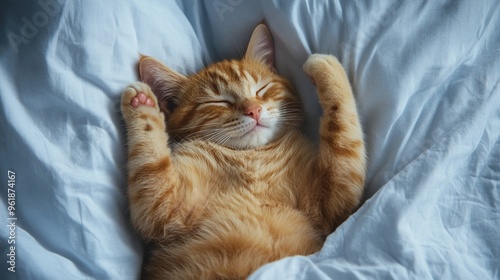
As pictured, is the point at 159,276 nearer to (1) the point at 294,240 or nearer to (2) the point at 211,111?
(1) the point at 294,240

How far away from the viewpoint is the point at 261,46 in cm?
139

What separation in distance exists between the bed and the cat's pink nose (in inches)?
8.3

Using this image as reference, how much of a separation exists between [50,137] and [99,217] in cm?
21

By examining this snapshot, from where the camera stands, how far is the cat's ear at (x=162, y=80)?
4.18 ft

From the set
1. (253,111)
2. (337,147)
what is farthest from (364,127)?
(253,111)

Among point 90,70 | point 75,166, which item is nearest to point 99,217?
point 75,166

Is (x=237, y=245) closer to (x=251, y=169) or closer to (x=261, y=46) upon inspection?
(x=251, y=169)

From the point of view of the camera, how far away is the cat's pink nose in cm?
125

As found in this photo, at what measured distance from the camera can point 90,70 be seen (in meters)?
1.13

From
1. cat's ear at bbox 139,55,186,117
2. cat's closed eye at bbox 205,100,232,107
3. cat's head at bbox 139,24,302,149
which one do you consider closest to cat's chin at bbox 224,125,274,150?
cat's head at bbox 139,24,302,149

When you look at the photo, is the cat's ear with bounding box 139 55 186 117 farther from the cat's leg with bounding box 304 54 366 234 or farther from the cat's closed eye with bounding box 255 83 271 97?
the cat's leg with bounding box 304 54 366 234

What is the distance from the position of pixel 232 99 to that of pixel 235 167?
0.20 metres

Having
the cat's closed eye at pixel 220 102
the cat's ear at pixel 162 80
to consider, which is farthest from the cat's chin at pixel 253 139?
the cat's ear at pixel 162 80

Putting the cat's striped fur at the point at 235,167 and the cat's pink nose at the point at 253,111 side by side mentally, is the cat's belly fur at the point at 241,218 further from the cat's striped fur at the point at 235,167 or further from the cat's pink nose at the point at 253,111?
the cat's pink nose at the point at 253,111
